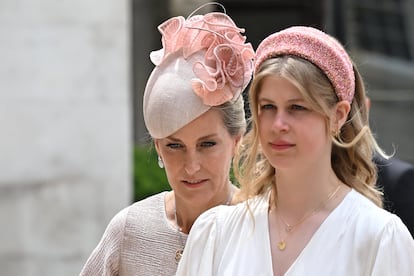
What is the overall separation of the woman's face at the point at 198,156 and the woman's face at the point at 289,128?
1.60 ft

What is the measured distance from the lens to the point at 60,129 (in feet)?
27.9

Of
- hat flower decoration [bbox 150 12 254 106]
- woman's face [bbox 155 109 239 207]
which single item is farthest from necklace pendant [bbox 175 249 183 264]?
hat flower decoration [bbox 150 12 254 106]

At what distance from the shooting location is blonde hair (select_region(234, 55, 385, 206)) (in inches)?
113

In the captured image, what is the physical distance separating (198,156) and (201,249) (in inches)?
15.9

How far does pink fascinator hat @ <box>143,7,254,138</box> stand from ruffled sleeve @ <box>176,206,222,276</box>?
0.36 m

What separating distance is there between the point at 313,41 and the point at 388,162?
1.57 m

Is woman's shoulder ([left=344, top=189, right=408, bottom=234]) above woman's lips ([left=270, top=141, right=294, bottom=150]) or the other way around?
the other way around

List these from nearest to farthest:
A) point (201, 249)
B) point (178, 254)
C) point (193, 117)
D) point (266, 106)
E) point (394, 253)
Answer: point (394, 253), point (266, 106), point (201, 249), point (193, 117), point (178, 254)

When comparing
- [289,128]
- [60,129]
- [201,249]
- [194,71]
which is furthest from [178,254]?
[60,129]

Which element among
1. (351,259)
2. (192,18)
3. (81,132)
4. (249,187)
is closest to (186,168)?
(249,187)

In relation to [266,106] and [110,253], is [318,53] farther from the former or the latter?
[110,253]

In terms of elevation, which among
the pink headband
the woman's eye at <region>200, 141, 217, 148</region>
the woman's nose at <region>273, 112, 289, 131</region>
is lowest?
the woman's eye at <region>200, 141, 217, 148</region>

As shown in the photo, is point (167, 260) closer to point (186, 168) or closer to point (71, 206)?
point (186, 168)

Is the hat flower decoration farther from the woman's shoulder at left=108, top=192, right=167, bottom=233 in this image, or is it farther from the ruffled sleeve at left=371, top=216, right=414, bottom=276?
the ruffled sleeve at left=371, top=216, right=414, bottom=276
